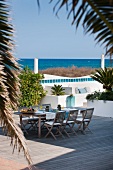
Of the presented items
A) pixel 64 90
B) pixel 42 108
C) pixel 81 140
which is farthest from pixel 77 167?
pixel 64 90

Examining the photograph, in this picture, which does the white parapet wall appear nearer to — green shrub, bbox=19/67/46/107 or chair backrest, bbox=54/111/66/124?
green shrub, bbox=19/67/46/107

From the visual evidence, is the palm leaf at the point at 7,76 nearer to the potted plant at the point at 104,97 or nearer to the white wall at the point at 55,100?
the potted plant at the point at 104,97

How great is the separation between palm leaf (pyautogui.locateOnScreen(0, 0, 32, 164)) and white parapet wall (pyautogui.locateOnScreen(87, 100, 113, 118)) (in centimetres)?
1046

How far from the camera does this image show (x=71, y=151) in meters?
8.38

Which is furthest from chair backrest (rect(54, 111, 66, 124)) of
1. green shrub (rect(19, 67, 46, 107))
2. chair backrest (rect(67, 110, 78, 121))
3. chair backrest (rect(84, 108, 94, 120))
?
green shrub (rect(19, 67, 46, 107))

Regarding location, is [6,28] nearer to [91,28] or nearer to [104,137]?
[91,28]

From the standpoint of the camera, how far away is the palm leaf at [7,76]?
13.7 ft

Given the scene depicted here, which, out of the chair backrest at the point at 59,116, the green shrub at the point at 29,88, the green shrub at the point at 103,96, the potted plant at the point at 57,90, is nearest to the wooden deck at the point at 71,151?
the chair backrest at the point at 59,116

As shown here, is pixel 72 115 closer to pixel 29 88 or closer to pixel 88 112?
pixel 88 112

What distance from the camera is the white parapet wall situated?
14686mm

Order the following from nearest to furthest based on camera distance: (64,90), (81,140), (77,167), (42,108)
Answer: (77,167), (81,140), (42,108), (64,90)

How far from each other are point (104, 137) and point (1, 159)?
367cm

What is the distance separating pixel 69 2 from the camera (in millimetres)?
2438

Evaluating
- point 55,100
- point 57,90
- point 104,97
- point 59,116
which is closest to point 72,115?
point 59,116
